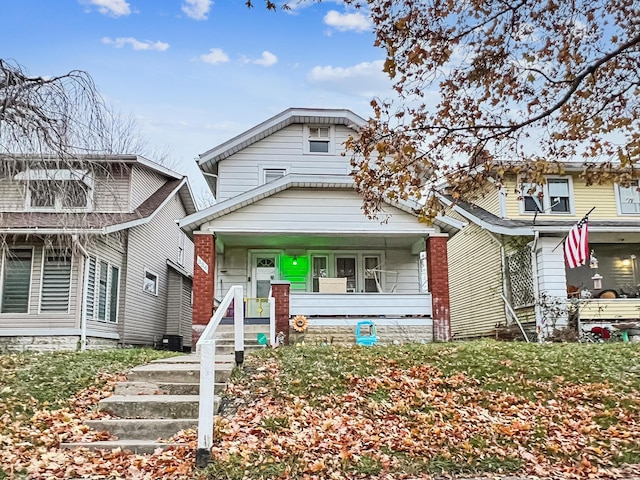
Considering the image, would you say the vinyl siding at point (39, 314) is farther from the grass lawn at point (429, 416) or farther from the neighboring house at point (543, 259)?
the neighboring house at point (543, 259)

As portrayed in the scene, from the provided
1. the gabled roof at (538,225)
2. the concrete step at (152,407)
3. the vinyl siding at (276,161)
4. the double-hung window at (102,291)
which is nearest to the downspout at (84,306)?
the double-hung window at (102,291)

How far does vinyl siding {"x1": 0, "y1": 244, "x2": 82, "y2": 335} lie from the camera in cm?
1420

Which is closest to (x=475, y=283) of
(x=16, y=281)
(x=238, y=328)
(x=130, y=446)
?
(x=238, y=328)

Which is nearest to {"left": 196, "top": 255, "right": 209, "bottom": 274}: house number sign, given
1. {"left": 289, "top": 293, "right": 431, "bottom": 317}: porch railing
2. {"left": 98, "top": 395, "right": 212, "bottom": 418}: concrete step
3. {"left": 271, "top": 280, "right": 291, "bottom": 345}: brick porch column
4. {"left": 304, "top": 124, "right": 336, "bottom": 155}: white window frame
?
{"left": 271, "top": 280, "right": 291, "bottom": 345}: brick porch column

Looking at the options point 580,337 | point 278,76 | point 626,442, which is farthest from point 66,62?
point 580,337

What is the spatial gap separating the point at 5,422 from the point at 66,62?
5171 millimetres

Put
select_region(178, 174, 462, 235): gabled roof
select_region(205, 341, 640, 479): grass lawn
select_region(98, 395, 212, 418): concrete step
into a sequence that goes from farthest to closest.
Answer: select_region(178, 174, 462, 235): gabled roof → select_region(98, 395, 212, 418): concrete step → select_region(205, 341, 640, 479): grass lawn

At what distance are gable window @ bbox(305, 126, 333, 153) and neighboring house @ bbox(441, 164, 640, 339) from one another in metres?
4.13

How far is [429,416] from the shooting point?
22.0 ft

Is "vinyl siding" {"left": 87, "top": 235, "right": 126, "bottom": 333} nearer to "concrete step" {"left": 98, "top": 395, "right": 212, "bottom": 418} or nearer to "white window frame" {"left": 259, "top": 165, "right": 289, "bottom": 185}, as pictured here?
"white window frame" {"left": 259, "top": 165, "right": 289, "bottom": 185}

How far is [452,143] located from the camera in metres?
9.05

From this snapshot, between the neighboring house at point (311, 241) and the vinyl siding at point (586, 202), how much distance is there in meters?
3.72

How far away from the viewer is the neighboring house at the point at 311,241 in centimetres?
1445

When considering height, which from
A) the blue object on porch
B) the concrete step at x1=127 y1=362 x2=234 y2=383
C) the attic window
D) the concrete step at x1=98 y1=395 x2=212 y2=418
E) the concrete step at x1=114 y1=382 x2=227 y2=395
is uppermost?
the attic window
